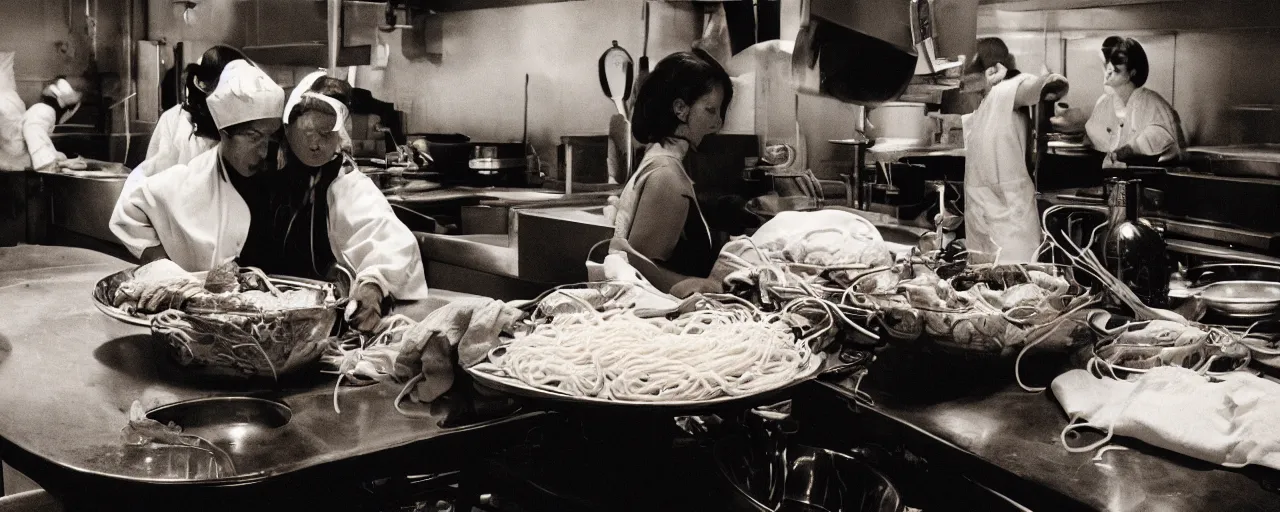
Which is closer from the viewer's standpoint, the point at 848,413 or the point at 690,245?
the point at 848,413

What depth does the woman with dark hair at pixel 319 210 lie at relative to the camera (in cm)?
287

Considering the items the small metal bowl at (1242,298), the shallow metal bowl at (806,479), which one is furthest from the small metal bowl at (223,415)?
the small metal bowl at (1242,298)

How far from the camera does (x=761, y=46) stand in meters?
3.53

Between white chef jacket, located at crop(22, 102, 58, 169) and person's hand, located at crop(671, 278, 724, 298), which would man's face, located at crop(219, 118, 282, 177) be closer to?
person's hand, located at crop(671, 278, 724, 298)

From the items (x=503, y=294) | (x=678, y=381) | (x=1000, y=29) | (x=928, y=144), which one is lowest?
(x=503, y=294)

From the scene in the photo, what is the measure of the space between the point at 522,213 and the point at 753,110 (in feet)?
3.85

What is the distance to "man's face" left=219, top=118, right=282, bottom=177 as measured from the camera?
9.64 ft

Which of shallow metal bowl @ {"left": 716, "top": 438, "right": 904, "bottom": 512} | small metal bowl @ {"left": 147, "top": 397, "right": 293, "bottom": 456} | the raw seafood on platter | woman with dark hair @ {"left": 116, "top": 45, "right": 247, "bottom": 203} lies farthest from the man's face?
shallow metal bowl @ {"left": 716, "top": 438, "right": 904, "bottom": 512}

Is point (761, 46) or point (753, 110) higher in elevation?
point (761, 46)

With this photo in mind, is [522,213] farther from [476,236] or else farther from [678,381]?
[678,381]

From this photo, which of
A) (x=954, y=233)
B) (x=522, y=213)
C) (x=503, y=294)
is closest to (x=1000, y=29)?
(x=954, y=233)

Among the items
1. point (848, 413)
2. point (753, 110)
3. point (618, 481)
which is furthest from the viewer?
point (753, 110)

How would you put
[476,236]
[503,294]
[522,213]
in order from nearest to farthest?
[522,213], [503,294], [476,236]

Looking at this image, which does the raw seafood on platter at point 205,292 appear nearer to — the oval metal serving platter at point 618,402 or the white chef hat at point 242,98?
the oval metal serving platter at point 618,402
